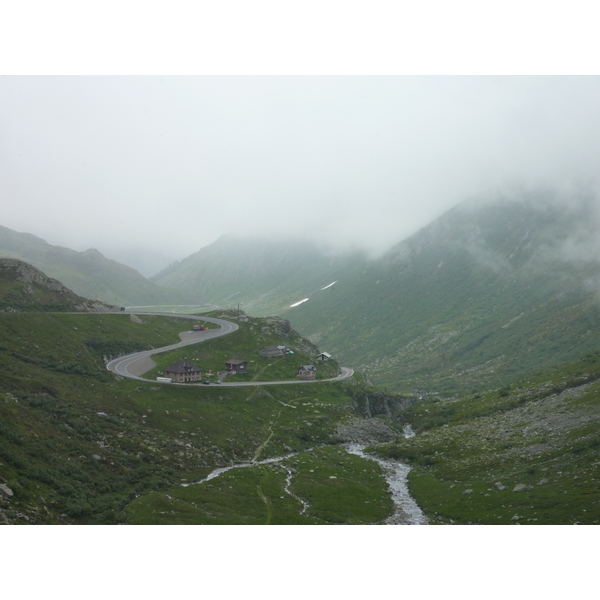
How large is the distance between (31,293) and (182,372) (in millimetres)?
65289

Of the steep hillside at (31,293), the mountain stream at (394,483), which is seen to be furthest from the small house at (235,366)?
the steep hillside at (31,293)

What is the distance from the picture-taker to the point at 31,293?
14662 centimetres

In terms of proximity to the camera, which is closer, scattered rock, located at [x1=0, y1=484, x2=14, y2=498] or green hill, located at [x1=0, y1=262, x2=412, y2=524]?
scattered rock, located at [x1=0, y1=484, x2=14, y2=498]

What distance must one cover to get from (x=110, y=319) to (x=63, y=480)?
4031 inches

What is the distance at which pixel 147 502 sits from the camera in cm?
6006

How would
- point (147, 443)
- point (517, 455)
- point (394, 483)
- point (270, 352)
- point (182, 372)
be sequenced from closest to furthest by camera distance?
1. point (517, 455)
2. point (147, 443)
3. point (394, 483)
4. point (182, 372)
5. point (270, 352)

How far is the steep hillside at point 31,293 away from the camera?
5428 inches

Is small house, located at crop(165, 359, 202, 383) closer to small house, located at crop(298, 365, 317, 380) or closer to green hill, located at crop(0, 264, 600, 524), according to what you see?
green hill, located at crop(0, 264, 600, 524)

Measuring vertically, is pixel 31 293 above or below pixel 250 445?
above

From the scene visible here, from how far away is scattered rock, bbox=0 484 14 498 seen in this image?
4340 centimetres

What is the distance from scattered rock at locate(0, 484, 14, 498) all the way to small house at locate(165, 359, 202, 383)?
75.6m

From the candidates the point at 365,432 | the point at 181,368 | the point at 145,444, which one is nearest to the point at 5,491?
the point at 145,444

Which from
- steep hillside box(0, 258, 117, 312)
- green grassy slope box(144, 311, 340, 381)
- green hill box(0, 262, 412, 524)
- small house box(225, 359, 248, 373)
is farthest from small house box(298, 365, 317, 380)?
steep hillside box(0, 258, 117, 312)

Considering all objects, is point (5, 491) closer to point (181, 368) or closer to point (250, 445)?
point (250, 445)
